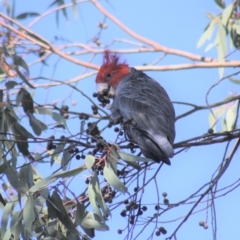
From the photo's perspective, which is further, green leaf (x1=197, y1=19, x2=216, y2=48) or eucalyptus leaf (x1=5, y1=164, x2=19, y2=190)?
green leaf (x1=197, y1=19, x2=216, y2=48)

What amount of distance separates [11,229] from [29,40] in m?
2.60

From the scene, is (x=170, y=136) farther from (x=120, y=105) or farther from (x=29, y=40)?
(x=29, y=40)

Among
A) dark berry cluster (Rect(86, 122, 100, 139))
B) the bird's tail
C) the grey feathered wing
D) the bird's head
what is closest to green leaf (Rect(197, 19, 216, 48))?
the bird's head

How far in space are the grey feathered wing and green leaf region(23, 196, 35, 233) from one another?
1.67 feet

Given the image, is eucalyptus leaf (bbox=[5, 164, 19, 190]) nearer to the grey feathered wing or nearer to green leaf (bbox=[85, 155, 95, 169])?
green leaf (bbox=[85, 155, 95, 169])

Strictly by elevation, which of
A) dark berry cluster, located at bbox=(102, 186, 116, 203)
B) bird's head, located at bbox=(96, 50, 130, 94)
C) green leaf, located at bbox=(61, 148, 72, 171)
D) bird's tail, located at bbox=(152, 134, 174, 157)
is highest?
bird's head, located at bbox=(96, 50, 130, 94)

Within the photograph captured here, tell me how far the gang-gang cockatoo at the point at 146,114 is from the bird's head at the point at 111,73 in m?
0.11

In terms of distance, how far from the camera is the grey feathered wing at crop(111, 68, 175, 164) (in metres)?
2.99

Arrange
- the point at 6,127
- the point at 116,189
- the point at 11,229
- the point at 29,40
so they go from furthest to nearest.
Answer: the point at 29,40, the point at 6,127, the point at 11,229, the point at 116,189

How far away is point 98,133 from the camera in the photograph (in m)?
2.61

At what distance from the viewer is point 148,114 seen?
327 centimetres

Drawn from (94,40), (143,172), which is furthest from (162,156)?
(94,40)

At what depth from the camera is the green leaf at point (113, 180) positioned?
2.48 metres

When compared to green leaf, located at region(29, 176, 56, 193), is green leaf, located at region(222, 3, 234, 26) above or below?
above
